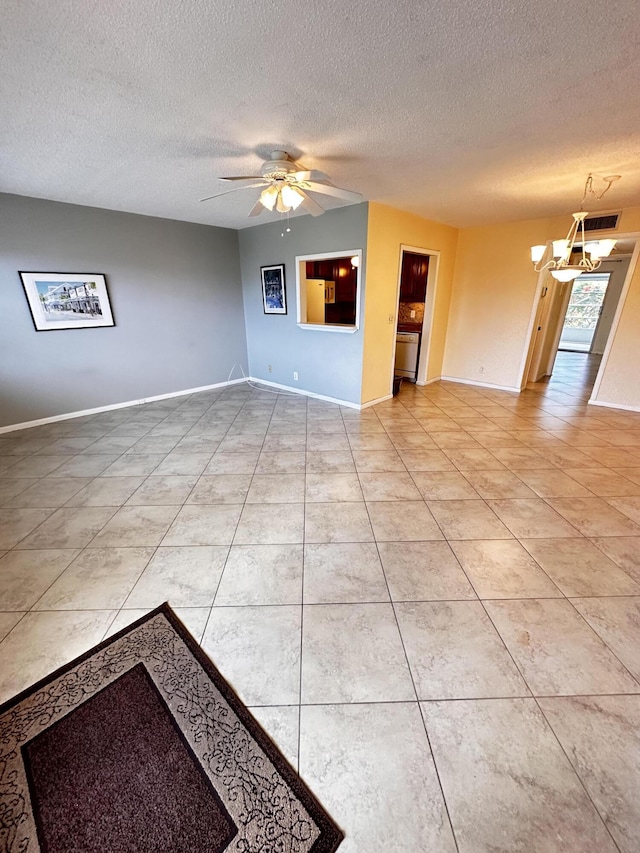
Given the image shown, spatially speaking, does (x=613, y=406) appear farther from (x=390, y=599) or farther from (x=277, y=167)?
(x=277, y=167)

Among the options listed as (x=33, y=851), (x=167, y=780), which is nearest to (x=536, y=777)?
(x=167, y=780)

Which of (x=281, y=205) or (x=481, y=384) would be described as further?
(x=481, y=384)

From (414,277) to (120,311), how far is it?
4.71m

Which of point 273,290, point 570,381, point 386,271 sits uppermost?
point 386,271

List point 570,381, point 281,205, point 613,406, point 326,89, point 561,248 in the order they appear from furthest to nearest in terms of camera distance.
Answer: point 570,381 → point 613,406 → point 561,248 → point 281,205 → point 326,89

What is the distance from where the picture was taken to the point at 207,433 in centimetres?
396

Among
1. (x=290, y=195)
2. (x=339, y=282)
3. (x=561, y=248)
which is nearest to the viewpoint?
(x=290, y=195)

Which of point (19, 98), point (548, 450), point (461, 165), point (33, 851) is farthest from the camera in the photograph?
point (548, 450)

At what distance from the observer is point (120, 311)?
179 inches

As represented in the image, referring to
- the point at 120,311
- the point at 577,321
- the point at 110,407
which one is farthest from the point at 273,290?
the point at 577,321

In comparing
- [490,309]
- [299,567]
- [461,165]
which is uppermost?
[461,165]

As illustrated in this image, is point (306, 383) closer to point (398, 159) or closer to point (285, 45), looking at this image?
point (398, 159)

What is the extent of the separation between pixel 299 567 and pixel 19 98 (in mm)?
3091

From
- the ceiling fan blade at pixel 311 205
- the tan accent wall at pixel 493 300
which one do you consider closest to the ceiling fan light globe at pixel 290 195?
the ceiling fan blade at pixel 311 205
